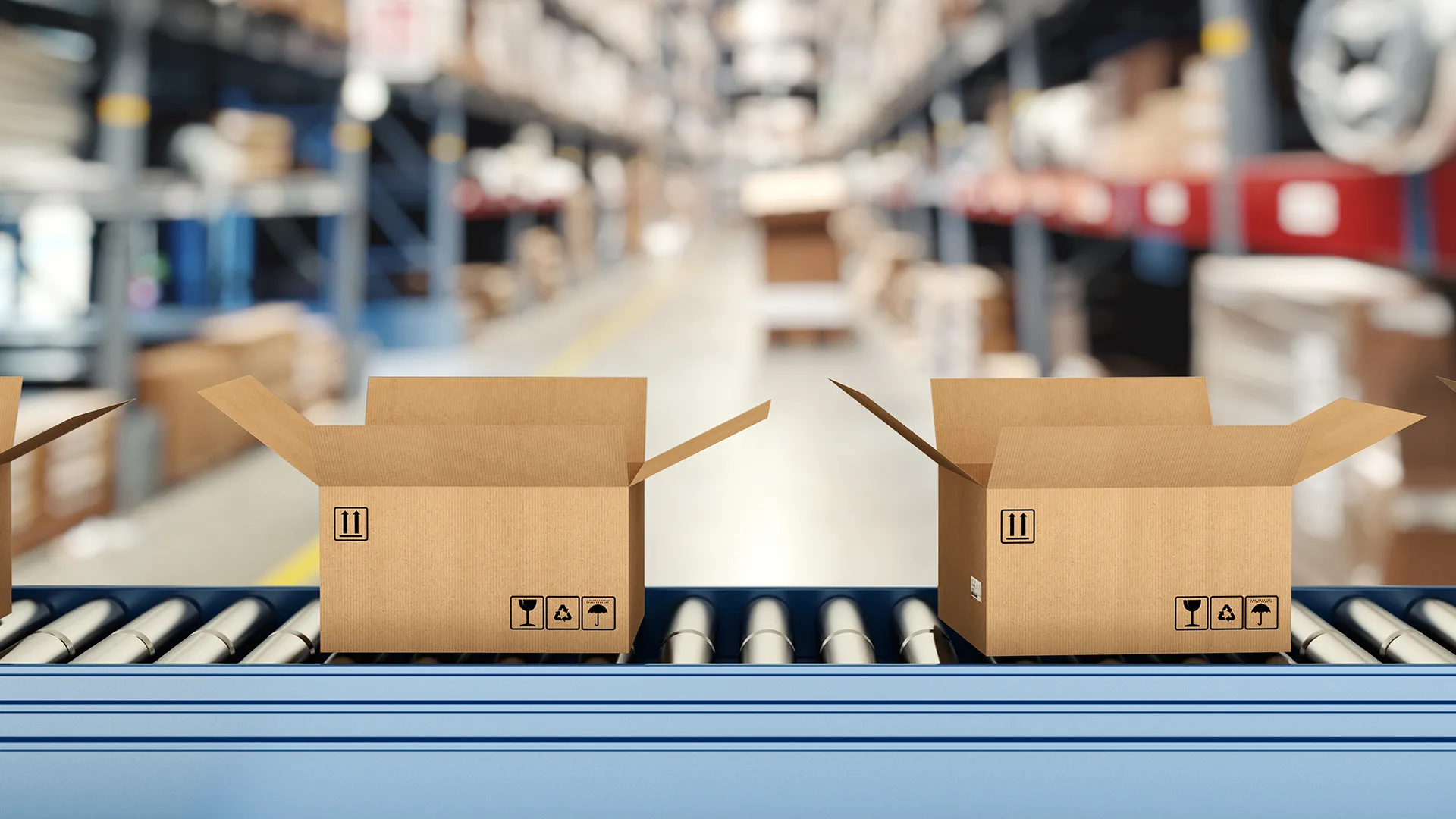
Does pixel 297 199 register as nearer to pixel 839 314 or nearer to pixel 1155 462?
pixel 839 314

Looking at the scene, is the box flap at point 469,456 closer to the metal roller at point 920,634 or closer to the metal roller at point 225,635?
the metal roller at point 225,635

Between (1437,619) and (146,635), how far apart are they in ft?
4.49

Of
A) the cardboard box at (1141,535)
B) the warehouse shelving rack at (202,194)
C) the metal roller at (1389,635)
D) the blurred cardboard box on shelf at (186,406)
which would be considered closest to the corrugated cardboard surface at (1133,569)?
the cardboard box at (1141,535)

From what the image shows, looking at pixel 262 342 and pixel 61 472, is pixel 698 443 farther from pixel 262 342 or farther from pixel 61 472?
pixel 262 342

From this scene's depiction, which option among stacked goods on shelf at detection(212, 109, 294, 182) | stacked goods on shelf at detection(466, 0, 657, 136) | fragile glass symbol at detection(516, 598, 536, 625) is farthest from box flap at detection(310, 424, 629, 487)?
stacked goods on shelf at detection(466, 0, 657, 136)

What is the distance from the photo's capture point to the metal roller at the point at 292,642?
1179 mm

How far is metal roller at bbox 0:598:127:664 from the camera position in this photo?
1.17m

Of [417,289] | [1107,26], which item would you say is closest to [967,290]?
[1107,26]

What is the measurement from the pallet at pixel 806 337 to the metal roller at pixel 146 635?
6517 millimetres

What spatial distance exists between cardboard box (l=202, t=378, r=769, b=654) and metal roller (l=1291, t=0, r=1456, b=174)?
1.33 m

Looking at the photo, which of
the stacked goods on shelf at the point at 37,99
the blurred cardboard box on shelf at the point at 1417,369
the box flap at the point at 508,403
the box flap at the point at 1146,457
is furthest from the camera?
the stacked goods on shelf at the point at 37,99

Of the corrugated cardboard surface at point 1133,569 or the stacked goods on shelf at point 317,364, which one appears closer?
the corrugated cardboard surface at point 1133,569

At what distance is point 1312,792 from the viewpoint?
946mm

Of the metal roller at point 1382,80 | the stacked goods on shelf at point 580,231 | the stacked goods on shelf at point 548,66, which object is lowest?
the metal roller at point 1382,80
